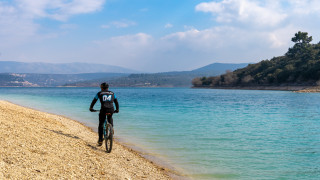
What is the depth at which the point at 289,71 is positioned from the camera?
126500 mm

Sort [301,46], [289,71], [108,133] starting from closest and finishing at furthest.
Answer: [108,133] < [289,71] < [301,46]

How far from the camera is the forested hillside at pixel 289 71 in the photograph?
382 ft

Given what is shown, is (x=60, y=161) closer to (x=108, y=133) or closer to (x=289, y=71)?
(x=108, y=133)

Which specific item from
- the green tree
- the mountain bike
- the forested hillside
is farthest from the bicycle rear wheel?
the green tree

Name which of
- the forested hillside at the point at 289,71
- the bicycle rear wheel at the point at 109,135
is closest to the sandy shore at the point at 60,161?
the bicycle rear wheel at the point at 109,135

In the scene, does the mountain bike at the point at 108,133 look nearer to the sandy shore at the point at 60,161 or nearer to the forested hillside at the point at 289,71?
the sandy shore at the point at 60,161

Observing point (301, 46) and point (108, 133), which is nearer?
point (108, 133)

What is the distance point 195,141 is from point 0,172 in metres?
9.25

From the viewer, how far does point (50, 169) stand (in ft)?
21.3

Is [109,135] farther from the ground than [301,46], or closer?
closer

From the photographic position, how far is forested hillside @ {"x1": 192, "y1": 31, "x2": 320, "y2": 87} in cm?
11640

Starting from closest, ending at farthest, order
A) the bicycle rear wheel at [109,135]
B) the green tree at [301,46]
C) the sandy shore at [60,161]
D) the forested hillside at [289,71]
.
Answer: the sandy shore at [60,161], the bicycle rear wheel at [109,135], the forested hillside at [289,71], the green tree at [301,46]

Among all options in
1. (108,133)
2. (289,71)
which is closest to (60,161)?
(108,133)

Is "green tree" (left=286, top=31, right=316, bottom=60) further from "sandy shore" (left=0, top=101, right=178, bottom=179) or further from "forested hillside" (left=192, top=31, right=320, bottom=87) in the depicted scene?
"sandy shore" (left=0, top=101, right=178, bottom=179)
